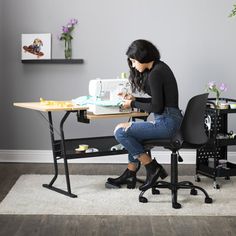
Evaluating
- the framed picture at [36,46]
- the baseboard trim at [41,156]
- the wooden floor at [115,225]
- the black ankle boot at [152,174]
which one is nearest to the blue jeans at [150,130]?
the black ankle boot at [152,174]

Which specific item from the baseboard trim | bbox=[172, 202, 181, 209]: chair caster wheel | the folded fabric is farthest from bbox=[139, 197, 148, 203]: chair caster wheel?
the baseboard trim

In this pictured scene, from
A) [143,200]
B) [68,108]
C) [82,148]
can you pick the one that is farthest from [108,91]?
[143,200]

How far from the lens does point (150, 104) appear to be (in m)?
3.86

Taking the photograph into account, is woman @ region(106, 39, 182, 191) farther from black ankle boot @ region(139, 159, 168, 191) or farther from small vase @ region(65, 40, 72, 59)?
small vase @ region(65, 40, 72, 59)

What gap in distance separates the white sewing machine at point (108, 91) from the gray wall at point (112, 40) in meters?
1.01

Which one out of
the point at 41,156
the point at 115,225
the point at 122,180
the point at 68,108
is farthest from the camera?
the point at 41,156

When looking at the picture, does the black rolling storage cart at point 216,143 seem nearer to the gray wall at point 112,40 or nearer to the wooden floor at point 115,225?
the gray wall at point 112,40

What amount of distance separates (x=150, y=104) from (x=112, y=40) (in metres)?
1.48

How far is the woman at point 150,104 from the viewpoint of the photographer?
150 inches

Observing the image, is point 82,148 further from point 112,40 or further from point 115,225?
point 112,40

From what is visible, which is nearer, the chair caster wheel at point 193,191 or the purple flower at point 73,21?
the chair caster wheel at point 193,191

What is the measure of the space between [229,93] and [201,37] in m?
0.59

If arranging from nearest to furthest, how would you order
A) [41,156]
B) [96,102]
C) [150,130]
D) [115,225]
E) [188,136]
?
[115,225]
[188,136]
[150,130]
[96,102]
[41,156]

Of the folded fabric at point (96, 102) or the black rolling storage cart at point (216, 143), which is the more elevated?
the folded fabric at point (96, 102)
